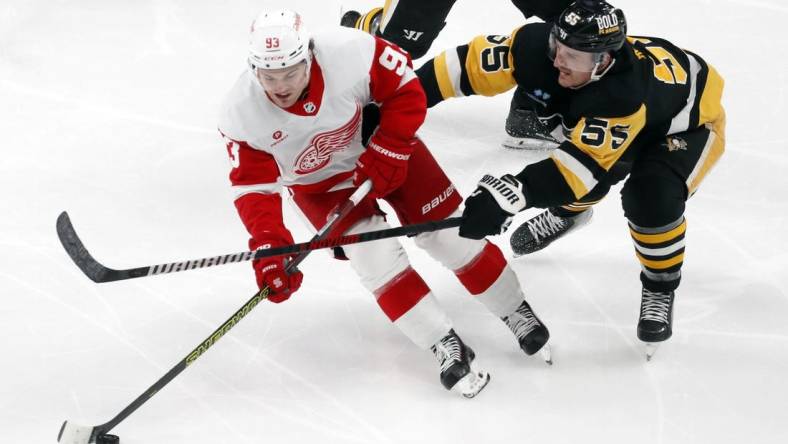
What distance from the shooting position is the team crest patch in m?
2.69

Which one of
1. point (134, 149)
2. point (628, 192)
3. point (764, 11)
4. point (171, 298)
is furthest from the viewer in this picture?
point (764, 11)

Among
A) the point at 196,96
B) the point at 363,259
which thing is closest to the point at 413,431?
the point at 363,259

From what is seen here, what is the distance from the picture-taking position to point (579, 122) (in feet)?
8.26

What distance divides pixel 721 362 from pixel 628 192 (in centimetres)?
56

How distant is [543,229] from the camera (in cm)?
322

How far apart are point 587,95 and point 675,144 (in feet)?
1.13

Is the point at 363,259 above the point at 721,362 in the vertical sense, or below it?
above

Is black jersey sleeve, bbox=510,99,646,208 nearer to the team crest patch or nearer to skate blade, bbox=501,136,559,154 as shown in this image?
the team crest patch

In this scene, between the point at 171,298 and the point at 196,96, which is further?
the point at 196,96

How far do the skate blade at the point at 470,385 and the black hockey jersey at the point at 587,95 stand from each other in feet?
1.63

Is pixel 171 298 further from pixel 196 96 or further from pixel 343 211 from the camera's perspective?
pixel 196 96

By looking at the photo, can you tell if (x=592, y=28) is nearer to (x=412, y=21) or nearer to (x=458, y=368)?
(x=458, y=368)

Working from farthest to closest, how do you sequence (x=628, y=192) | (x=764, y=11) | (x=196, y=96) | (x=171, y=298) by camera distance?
1. (x=764, y=11)
2. (x=196, y=96)
3. (x=171, y=298)
4. (x=628, y=192)

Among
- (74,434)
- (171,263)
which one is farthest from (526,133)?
(74,434)
